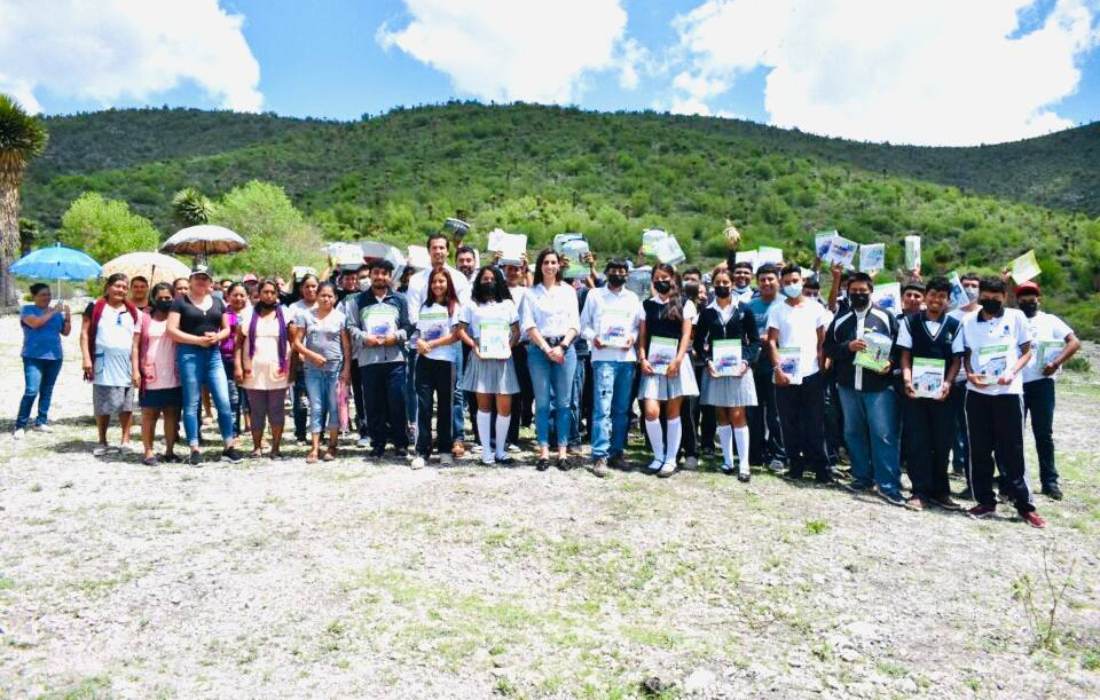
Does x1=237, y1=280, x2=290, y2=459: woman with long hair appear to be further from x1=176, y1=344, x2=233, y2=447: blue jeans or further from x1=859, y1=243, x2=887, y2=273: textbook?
x1=859, y1=243, x2=887, y2=273: textbook

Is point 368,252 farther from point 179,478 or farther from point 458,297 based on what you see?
point 179,478

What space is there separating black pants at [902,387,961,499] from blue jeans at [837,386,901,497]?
0.13 meters

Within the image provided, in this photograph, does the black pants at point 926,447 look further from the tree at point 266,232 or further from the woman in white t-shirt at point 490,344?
Answer: the tree at point 266,232

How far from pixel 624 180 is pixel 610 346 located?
42073mm

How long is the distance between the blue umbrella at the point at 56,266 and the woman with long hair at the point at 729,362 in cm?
849

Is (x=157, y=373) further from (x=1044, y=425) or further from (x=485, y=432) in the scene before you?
(x=1044, y=425)

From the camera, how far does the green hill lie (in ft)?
120

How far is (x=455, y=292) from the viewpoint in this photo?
759 cm

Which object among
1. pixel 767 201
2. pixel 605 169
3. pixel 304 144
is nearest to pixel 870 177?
pixel 767 201

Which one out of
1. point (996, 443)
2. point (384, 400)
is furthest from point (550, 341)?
point (996, 443)

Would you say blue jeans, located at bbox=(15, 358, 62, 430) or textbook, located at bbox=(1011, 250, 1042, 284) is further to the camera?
blue jeans, located at bbox=(15, 358, 62, 430)

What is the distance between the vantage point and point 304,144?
63.8 meters

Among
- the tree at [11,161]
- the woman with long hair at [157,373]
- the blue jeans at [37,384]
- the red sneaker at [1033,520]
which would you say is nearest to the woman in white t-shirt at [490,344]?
the woman with long hair at [157,373]

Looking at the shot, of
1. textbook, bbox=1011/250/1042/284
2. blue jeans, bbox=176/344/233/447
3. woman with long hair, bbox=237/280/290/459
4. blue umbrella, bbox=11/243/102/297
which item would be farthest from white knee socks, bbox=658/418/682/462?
blue umbrella, bbox=11/243/102/297
